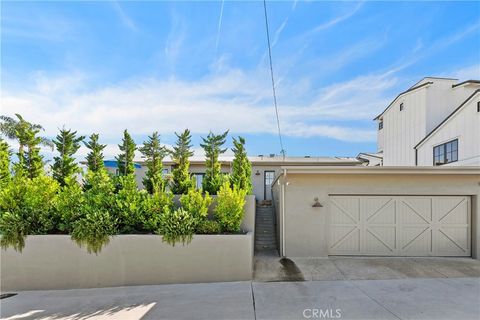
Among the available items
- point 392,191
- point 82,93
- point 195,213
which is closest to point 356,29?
point 392,191

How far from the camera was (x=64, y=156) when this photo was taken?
946 centimetres

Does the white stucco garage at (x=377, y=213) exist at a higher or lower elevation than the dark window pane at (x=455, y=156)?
lower

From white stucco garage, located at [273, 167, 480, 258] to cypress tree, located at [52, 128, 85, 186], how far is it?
8042 mm

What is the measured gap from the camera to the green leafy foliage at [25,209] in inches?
232

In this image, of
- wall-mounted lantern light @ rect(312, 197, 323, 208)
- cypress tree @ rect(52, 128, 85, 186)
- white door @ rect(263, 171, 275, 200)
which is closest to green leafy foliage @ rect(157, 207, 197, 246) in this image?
wall-mounted lantern light @ rect(312, 197, 323, 208)

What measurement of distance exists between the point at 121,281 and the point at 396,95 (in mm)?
18709

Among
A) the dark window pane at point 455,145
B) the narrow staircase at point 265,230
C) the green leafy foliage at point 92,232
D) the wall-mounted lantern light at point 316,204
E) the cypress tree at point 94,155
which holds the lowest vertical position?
the narrow staircase at point 265,230

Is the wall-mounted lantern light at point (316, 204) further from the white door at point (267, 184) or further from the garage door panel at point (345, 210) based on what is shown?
the white door at point (267, 184)

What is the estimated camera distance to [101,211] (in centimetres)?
623

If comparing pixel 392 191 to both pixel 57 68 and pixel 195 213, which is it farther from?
pixel 57 68

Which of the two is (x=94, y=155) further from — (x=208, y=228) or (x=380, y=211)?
(x=380, y=211)

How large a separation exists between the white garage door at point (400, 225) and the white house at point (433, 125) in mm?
4841
